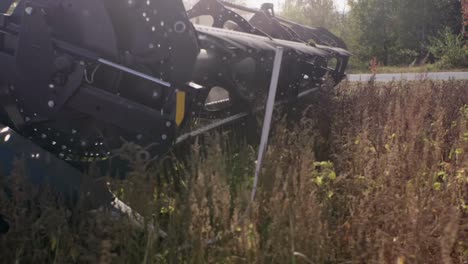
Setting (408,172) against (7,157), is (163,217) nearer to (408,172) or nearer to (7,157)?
(7,157)

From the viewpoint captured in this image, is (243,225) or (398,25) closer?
(243,225)

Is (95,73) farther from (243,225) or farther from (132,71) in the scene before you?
(243,225)

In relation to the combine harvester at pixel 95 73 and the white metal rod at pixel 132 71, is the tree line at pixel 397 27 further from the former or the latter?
the white metal rod at pixel 132 71

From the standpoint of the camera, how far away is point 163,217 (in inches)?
111

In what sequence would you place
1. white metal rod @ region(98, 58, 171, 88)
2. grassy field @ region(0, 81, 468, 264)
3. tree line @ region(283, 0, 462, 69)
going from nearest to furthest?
grassy field @ region(0, 81, 468, 264) → white metal rod @ region(98, 58, 171, 88) → tree line @ region(283, 0, 462, 69)

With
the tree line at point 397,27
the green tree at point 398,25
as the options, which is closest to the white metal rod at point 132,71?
the tree line at point 397,27

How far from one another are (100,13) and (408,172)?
1.84m

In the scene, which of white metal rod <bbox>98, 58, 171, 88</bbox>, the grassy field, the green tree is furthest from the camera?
the green tree

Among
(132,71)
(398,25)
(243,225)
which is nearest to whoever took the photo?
(243,225)

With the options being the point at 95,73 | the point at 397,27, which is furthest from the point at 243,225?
the point at 397,27

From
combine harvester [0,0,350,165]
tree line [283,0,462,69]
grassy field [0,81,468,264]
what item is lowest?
grassy field [0,81,468,264]

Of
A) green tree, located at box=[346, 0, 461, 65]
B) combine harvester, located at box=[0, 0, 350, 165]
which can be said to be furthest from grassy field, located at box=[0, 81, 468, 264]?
green tree, located at box=[346, 0, 461, 65]

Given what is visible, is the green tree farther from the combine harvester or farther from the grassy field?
the grassy field

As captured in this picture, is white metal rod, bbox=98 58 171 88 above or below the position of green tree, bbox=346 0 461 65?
below
